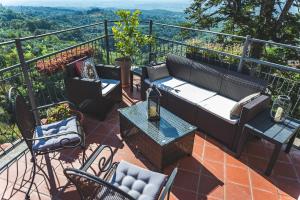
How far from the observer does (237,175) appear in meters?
2.64

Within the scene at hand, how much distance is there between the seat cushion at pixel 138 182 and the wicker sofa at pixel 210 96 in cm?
145

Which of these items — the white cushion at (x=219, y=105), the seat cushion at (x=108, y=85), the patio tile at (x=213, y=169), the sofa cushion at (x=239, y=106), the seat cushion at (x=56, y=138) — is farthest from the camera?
the seat cushion at (x=108, y=85)

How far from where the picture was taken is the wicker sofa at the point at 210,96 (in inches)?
115

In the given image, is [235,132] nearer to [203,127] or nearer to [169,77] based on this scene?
[203,127]

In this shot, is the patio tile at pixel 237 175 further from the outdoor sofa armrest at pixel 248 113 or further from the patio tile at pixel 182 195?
the patio tile at pixel 182 195

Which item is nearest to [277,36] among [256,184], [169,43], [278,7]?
[278,7]

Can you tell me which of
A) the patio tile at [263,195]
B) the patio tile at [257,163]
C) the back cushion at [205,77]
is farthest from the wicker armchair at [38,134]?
the back cushion at [205,77]

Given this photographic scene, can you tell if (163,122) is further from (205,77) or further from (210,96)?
(205,77)

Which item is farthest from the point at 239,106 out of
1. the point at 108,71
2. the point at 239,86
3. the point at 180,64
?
the point at 108,71

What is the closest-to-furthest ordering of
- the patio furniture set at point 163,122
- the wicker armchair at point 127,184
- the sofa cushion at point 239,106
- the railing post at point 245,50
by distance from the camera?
the wicker armchair at point 127,184
the patio furniture set at point 163,122
the sofa cushion at point 239,106
the railing post at point 245,50

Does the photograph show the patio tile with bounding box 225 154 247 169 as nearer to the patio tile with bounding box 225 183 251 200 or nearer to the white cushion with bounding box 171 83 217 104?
the patio tile with bounding box 225 183 251 200

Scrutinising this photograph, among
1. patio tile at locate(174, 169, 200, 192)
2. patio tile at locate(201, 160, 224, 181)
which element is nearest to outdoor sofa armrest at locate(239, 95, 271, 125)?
patio tile at locate(201, 160, 224, 181)

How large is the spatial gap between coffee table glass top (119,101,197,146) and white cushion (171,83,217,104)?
69cm

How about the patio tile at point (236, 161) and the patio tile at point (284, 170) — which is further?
the patio tile at point (236, 161)
